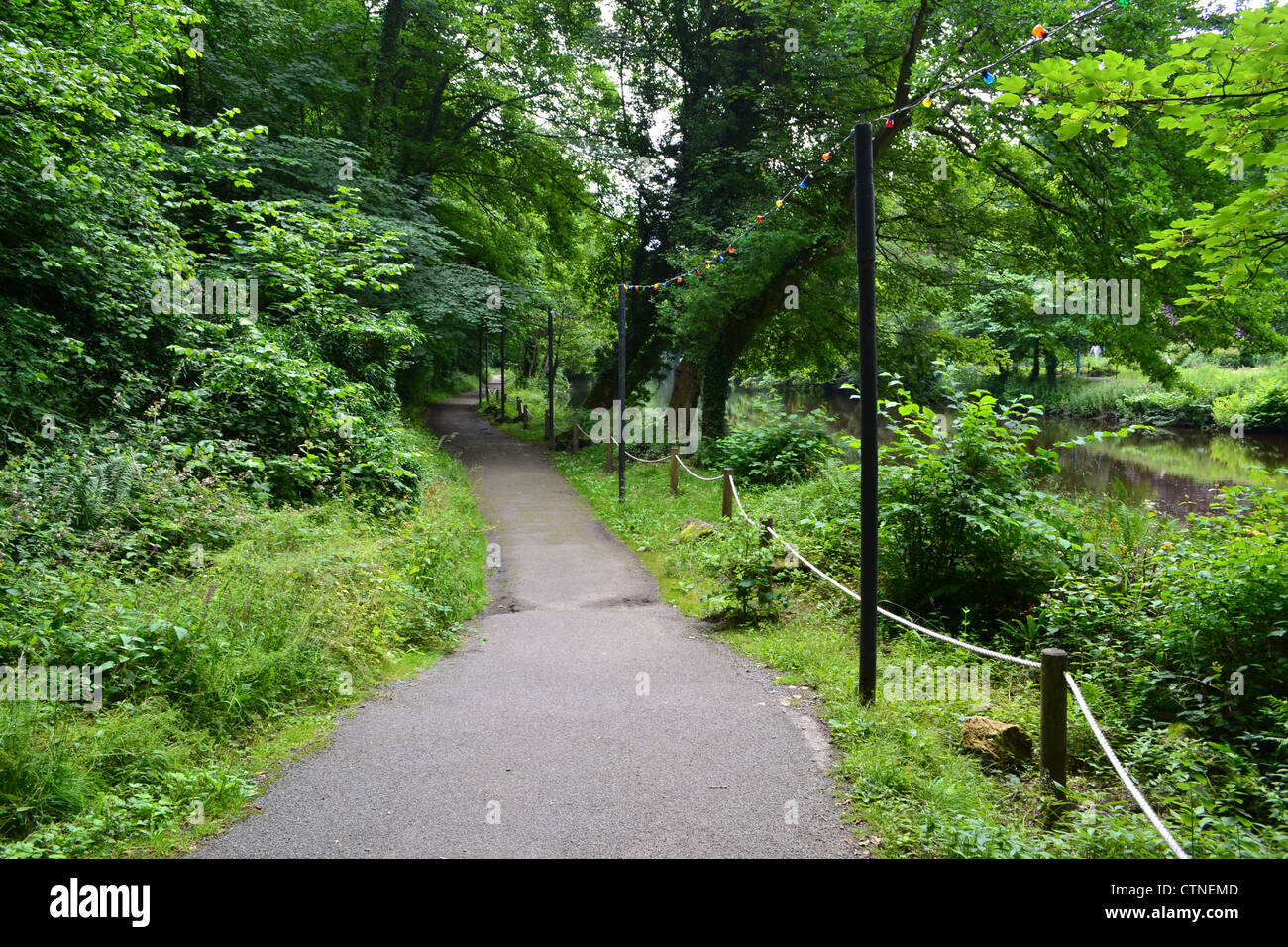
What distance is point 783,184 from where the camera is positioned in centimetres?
1806

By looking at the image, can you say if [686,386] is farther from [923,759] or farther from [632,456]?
[923,759]

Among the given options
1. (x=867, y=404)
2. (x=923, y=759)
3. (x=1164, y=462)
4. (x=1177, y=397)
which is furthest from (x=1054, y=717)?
(x=1177, y=397)

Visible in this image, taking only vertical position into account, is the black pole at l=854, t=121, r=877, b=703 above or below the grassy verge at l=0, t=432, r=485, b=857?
above

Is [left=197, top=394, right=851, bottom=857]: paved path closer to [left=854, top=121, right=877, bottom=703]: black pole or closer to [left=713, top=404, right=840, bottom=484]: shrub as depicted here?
[left=854, top=121, right=877, bottom=703]: black pole

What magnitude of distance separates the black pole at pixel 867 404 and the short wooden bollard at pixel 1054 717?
1.48m

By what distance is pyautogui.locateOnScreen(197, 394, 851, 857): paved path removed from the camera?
12.8 feet

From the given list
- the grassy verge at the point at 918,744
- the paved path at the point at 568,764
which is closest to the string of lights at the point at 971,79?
the grassy verge at the point at 918,744

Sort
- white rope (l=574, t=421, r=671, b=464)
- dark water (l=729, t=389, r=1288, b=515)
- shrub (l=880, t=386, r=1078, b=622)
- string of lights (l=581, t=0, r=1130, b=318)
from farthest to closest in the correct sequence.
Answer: white rope (l=574, t=421, r=671, b=464)
dark water (l=729, t=389, r=1288, b=515)
shrub (l=880, t=386, r=1078, b=622)
string of lights (l=581, t=0, r=1130, b=318)

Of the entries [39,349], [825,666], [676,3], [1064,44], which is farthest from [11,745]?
[676,3]

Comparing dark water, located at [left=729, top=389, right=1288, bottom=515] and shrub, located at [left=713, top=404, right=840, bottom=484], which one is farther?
dark water, located at [left=729, top=389, right=1288, bottom=515]

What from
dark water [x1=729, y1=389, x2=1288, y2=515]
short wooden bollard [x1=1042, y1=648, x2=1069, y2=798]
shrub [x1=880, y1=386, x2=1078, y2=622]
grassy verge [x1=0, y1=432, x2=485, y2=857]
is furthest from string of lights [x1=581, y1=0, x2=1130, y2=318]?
dark water [x1=729, y1=389, x2=1288, y2=515]

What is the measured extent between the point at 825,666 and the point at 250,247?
10.6 metres

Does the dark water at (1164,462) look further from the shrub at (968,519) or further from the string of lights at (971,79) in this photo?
the shrub at (968,519)

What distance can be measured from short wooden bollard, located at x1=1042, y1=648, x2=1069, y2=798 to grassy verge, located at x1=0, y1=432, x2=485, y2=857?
4381 millimetres
